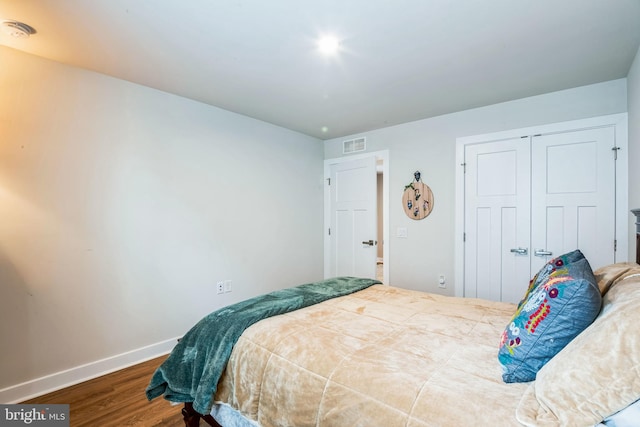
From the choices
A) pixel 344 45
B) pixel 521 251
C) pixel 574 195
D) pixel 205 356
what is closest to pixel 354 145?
pixel 344 45

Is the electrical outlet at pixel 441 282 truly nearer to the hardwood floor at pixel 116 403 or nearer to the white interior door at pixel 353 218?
the white interior door at pixel 353 218

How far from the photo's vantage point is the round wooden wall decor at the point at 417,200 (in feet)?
11.7

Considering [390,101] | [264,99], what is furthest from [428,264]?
[264,99]

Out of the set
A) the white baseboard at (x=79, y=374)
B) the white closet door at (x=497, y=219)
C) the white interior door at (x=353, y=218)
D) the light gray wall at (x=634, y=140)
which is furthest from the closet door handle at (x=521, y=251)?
the white baseboard at (x=79, y=374)

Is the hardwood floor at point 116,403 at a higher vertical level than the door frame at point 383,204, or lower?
lower

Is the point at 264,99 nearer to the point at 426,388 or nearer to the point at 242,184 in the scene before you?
the point at 242,184

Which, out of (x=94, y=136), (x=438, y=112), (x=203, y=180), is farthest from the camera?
(x=438, y=112)

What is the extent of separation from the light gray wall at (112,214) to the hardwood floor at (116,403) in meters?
0.21

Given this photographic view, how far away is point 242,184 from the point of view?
11.5 ft

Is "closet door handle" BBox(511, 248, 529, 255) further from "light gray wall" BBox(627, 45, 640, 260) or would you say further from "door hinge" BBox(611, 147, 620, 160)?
"door hinge" BBox(611, 147, 620, 160)

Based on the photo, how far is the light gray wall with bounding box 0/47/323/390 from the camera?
2.17 metres

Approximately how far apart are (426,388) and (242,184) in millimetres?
2931

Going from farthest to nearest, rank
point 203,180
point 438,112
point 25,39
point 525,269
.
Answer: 1. point 438,112
2. point 203,180
3. point 525,269
4. point 25,39

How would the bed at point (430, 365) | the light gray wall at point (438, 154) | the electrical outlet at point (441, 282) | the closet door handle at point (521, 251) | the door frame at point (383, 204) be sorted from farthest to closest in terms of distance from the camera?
the door frame at point (383, 204)
the electrical outlet at point (441, 282)
the closet door handle at point (521, 251)
the light gray wall at point (438, 154)
the bed at point (430, 365)
